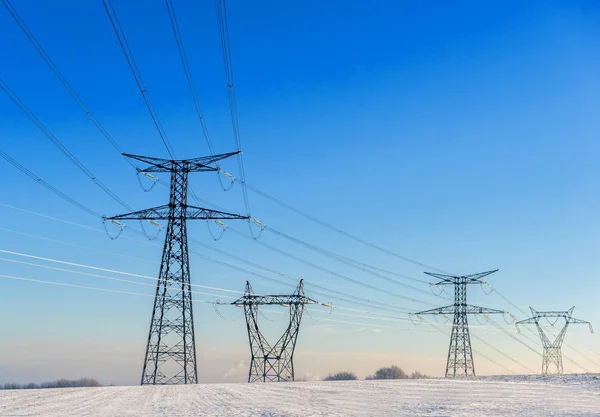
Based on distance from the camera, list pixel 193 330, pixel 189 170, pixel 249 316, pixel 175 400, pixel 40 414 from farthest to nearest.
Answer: pixel 249 316 → pixel 189 170 → pixel 193 330 → pixel 175 400 → pixel 40 414

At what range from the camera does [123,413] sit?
2016cm

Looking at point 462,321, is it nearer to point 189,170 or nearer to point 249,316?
point 249,316

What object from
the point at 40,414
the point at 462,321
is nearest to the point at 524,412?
the point at 40,414

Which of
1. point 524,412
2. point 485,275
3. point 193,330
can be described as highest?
point 485,275

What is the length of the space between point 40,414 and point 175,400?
257 inches

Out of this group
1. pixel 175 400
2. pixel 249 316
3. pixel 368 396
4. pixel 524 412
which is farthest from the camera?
pixel 249 316

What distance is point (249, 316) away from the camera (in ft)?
197

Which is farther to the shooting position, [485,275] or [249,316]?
[485,275]

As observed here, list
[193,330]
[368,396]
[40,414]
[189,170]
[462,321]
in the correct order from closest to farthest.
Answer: [40,414]
[368,396]
[193,330]
[189,170]
[462,321]

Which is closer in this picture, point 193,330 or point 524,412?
point 524,412

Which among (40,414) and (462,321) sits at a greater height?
(462,321)

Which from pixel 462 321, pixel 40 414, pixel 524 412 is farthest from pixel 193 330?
pixel 462 321

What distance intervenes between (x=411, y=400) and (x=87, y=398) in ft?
44.9

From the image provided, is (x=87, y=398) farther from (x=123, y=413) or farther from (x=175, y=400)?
(x=123, y=413)
